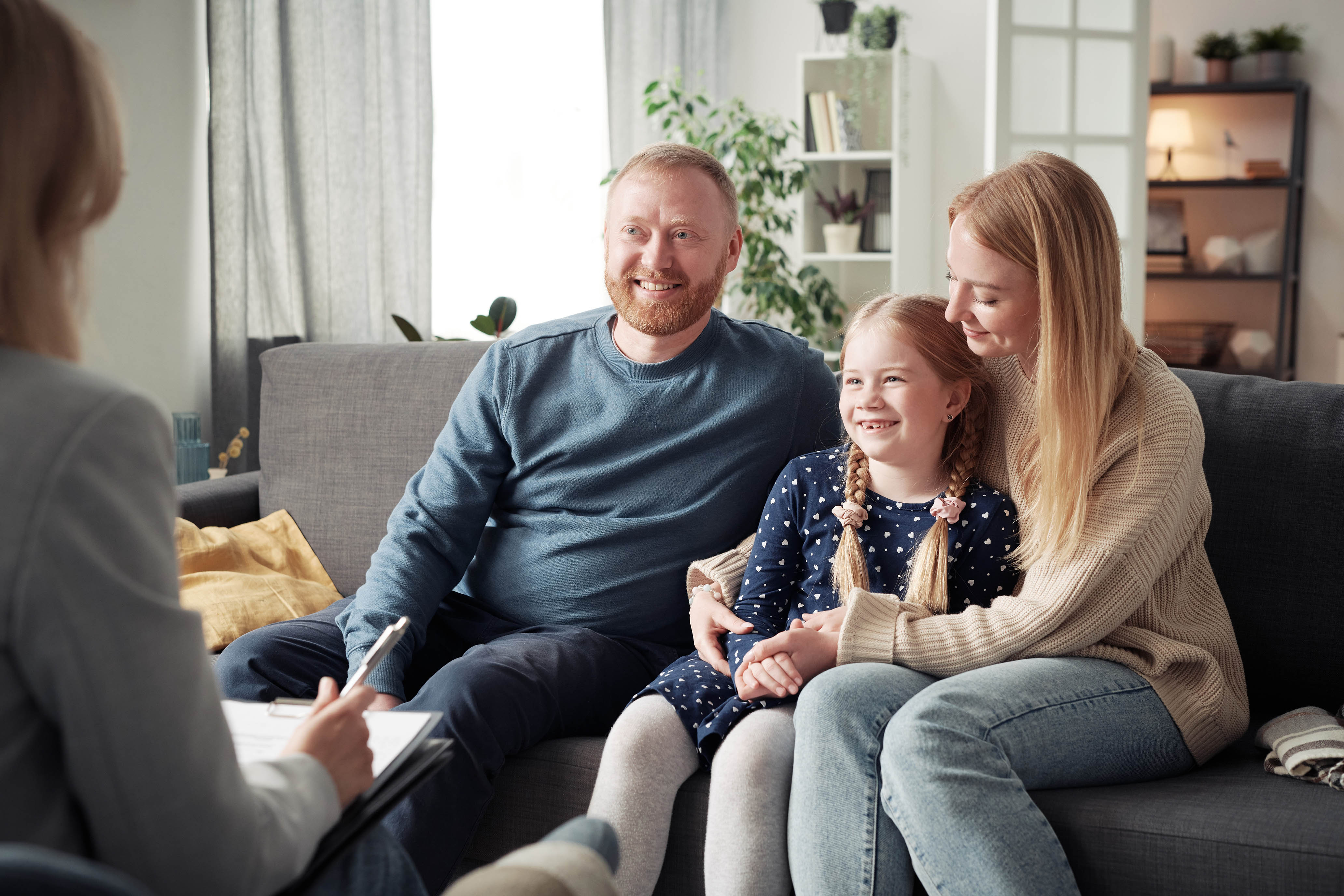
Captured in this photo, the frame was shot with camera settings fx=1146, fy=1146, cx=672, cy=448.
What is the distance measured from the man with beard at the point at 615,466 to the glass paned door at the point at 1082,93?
2288 millimetres

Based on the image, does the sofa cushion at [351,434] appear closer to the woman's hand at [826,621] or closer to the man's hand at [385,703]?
the man's hand at [385,703]

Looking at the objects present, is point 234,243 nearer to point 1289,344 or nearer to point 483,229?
point 483,229

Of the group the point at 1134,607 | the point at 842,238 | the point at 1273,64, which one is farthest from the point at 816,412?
the point at 1273,64

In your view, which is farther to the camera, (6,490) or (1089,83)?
(1089,83)

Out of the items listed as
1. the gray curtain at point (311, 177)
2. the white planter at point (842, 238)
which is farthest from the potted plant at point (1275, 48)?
the gray curtain at point (311, 177)

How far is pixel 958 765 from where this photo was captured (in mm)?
1195

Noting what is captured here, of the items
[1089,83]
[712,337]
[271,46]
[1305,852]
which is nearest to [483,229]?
[271,46]

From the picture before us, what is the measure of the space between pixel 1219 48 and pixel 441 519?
4.60 metres

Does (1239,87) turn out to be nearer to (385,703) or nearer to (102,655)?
(385,703)

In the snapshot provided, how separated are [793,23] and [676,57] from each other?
630 millimetres

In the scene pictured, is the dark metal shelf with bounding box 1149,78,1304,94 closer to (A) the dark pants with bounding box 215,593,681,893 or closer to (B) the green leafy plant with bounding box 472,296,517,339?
(B) the green leafy plant with bounding box 472,296,517,339

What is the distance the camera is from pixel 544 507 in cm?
178

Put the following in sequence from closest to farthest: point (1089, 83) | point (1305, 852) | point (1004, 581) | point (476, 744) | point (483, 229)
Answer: point (1305, 852) < point (476, 744) < point (1004, 581) < point (1089, 83) < point (483, 229)

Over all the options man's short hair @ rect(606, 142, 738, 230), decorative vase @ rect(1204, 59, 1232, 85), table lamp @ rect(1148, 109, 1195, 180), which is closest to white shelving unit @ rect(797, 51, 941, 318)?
table lamp @ rect(1148, 109, 1195, 180)
